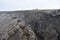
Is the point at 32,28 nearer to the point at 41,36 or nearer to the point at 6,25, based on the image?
the point at 41,36

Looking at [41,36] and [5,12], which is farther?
[5,12]

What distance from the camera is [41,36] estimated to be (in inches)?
78.0

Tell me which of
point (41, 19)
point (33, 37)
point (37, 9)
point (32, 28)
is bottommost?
point (33, 37)

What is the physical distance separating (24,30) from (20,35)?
0.09 meters

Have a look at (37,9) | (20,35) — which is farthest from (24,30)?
(37,9)

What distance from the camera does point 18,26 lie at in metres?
2.03

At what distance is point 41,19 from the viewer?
2016 mm

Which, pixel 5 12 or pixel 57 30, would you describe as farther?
pixel 5 12

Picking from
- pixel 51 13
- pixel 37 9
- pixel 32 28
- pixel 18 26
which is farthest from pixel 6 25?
pixel 51 13

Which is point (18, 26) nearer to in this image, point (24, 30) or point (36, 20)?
point (24, 30)

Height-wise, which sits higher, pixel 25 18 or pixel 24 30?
pixel 25 18

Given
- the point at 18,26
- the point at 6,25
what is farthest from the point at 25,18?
the point at 6,25

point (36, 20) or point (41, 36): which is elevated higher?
point (36, 20)

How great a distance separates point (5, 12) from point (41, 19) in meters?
0.57
